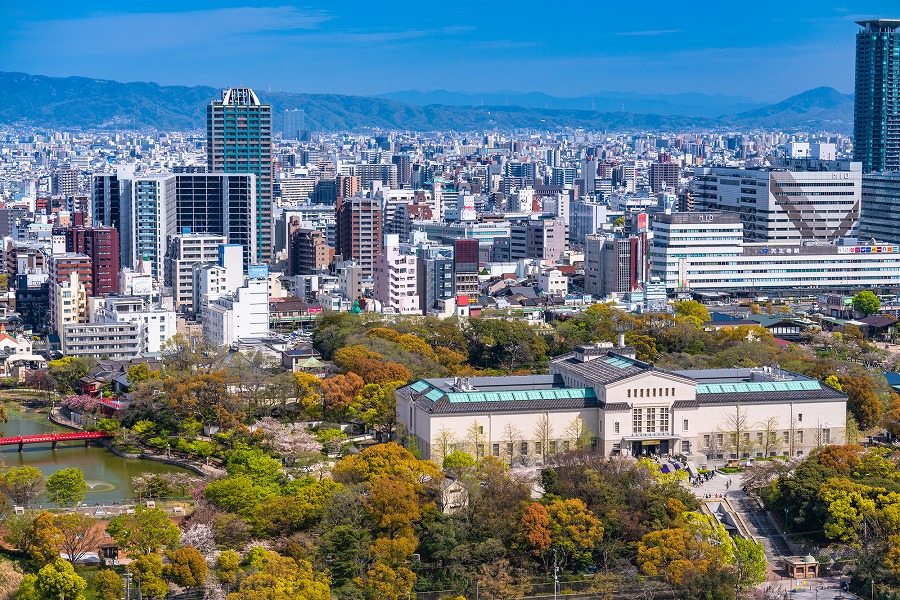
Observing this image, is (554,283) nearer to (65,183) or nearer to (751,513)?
(751,513)

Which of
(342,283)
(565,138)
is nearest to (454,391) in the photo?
(342,283)

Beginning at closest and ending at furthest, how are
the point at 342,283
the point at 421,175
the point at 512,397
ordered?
the point at 512,397 < the point at 342,283 < the point at 421,175

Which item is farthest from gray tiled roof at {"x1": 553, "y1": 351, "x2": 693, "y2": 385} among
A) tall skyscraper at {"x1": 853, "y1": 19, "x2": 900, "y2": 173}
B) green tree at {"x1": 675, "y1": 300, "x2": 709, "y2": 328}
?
tall skyscraper at {"x1": 853, "y1": 19, "x2": 900, "y2": 173}

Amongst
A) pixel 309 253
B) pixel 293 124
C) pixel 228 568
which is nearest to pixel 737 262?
pixel 309 253

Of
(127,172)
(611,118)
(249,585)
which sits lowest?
(249,585)

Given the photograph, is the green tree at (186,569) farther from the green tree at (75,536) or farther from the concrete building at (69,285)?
the concrete building at (69,285)

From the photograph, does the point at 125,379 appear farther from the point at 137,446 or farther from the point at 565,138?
the point at 565,138

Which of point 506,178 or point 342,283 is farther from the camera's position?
point 506,178
